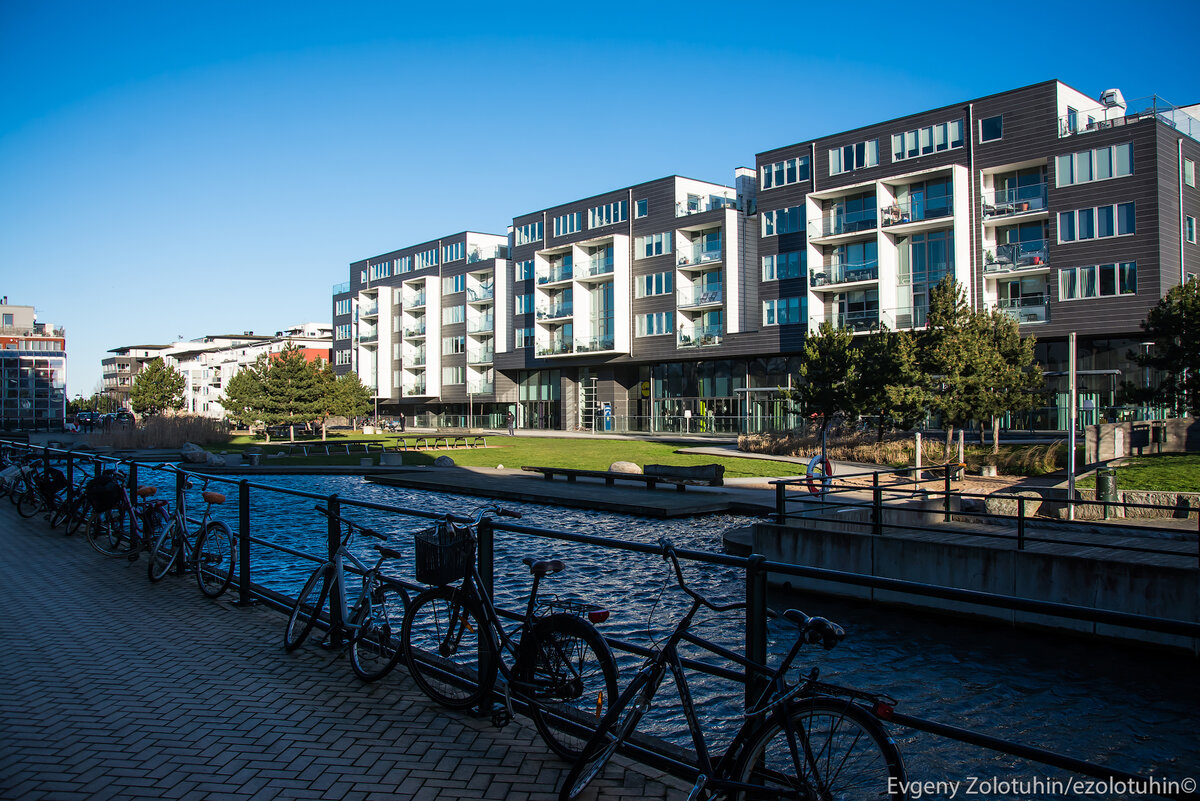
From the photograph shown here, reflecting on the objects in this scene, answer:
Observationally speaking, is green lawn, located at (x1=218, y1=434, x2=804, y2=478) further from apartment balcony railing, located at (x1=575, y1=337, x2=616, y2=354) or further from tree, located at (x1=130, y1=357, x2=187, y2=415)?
Answer: tree, located at (x1=130, y1=357, x2=187, y2=415)

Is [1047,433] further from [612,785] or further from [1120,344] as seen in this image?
[612,785]

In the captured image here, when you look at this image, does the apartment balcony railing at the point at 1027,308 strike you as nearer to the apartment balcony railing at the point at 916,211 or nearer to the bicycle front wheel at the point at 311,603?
the apartment balcony railing at the point at 916,211

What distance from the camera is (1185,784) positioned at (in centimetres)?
266

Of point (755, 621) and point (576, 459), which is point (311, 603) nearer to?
point (755, 621)

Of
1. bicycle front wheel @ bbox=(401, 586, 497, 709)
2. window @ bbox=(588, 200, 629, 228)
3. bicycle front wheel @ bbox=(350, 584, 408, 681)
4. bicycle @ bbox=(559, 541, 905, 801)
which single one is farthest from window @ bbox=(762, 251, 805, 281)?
bicycle @ bbox=(559, 541, 905, 801)

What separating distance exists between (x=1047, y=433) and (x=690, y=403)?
2498 cm

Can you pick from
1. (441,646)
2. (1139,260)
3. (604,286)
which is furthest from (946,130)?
(441,646)

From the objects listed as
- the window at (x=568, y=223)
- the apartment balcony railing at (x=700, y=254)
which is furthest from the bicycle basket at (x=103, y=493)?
the window at (x=568, y=223)

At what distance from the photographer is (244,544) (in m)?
8.40

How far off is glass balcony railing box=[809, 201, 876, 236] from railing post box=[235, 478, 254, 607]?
4563 centimetres

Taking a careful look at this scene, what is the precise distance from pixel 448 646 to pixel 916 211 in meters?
46.2

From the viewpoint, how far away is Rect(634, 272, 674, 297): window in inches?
2400

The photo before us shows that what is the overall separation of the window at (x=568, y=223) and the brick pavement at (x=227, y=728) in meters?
62.3

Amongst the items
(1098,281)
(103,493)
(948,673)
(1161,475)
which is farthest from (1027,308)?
(103,493)
